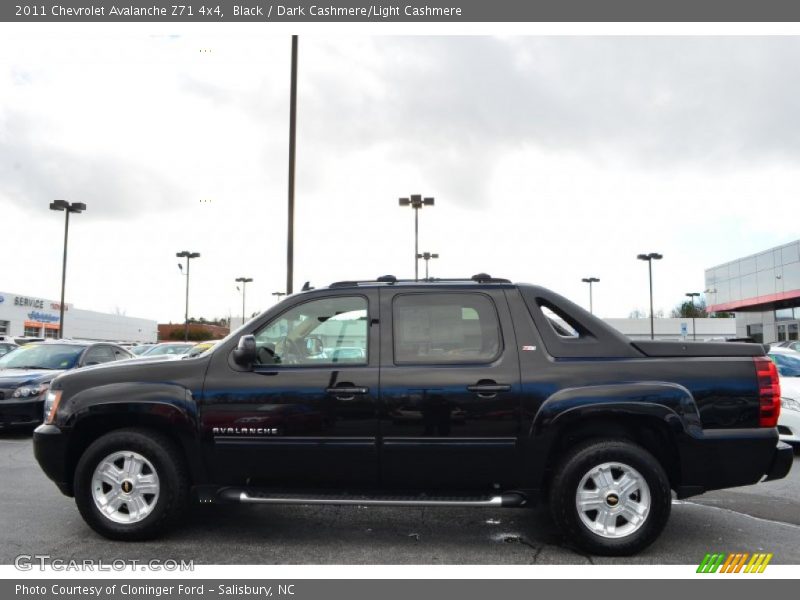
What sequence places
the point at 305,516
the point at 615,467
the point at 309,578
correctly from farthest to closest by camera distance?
the point at 305,516
the point at 615,467
the point at 309,578

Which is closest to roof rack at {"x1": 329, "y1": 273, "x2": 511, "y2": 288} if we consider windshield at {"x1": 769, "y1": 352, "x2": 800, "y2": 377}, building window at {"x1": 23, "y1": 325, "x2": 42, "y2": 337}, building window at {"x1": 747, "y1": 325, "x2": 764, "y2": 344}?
A: windshield at {"x1": 769, "y1": 352, "x2": 800, "y2": 377}

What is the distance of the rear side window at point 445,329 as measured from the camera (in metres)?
4.66

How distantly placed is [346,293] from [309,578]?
79.5 inches

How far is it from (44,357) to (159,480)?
8.24 meters

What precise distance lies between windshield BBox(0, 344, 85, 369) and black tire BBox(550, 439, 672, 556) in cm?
966

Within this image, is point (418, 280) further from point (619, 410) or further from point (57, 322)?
point (57, 322)

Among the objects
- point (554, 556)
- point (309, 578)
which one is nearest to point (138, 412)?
point (309, 578)

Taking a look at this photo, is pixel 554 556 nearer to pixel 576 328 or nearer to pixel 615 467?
pixel 615 467

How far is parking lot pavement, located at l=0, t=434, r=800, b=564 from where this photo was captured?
14.6ft

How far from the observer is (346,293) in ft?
16.2

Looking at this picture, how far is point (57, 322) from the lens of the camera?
67.9 m

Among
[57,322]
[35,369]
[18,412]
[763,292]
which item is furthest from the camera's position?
[57,322]

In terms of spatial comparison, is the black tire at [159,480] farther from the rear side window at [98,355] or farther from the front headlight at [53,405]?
the rear side window at [98,355]

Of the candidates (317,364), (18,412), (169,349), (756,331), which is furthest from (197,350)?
(756,331)
